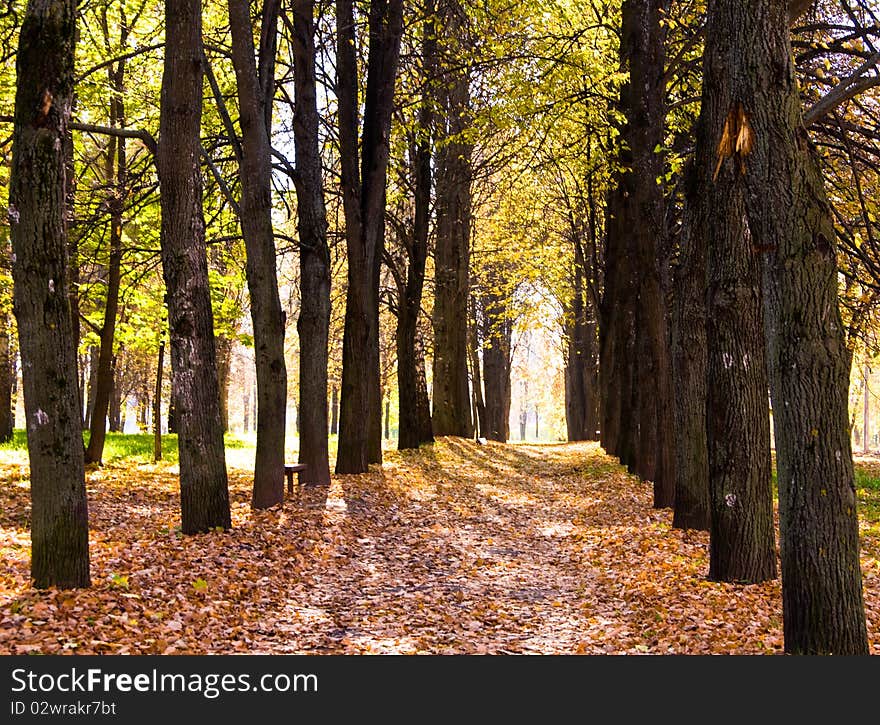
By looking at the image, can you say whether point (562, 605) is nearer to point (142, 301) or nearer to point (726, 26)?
point (726, 26)

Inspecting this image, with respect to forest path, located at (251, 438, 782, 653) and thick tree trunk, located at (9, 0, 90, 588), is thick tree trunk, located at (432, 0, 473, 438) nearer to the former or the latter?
forest path, located at (251, 438, 782, 653)

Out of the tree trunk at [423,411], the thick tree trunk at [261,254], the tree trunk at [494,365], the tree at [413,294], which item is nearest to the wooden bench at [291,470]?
the thick tree trunk at [261,254]

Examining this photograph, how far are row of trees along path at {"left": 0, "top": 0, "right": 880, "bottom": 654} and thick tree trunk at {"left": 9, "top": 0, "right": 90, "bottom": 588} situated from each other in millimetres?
19

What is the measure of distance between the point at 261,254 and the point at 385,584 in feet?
16.7

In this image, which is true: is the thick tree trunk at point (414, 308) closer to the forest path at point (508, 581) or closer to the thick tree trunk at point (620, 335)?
the thick tree trunk at point (620, 335)

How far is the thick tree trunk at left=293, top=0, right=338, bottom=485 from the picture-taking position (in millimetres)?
13906

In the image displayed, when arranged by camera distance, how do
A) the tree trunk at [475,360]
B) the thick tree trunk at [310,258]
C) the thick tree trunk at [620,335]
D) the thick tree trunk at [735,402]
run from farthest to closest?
1. the tree trunk at [475,360]
2. the thick tree trunk at [620,335]
3. the thick tree trunk at [310,258]
4. the thick tree trunk at [735,402]

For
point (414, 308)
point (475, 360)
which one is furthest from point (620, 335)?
point (475, 360)

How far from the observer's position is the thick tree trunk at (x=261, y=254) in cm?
1128

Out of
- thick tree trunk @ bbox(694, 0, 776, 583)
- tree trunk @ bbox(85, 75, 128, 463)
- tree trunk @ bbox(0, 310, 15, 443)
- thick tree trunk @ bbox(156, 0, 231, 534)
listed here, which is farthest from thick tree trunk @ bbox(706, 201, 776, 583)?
tree trunk @ bbox(0, 310, 15, 443)

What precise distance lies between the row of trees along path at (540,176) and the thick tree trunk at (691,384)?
1.4 inches
